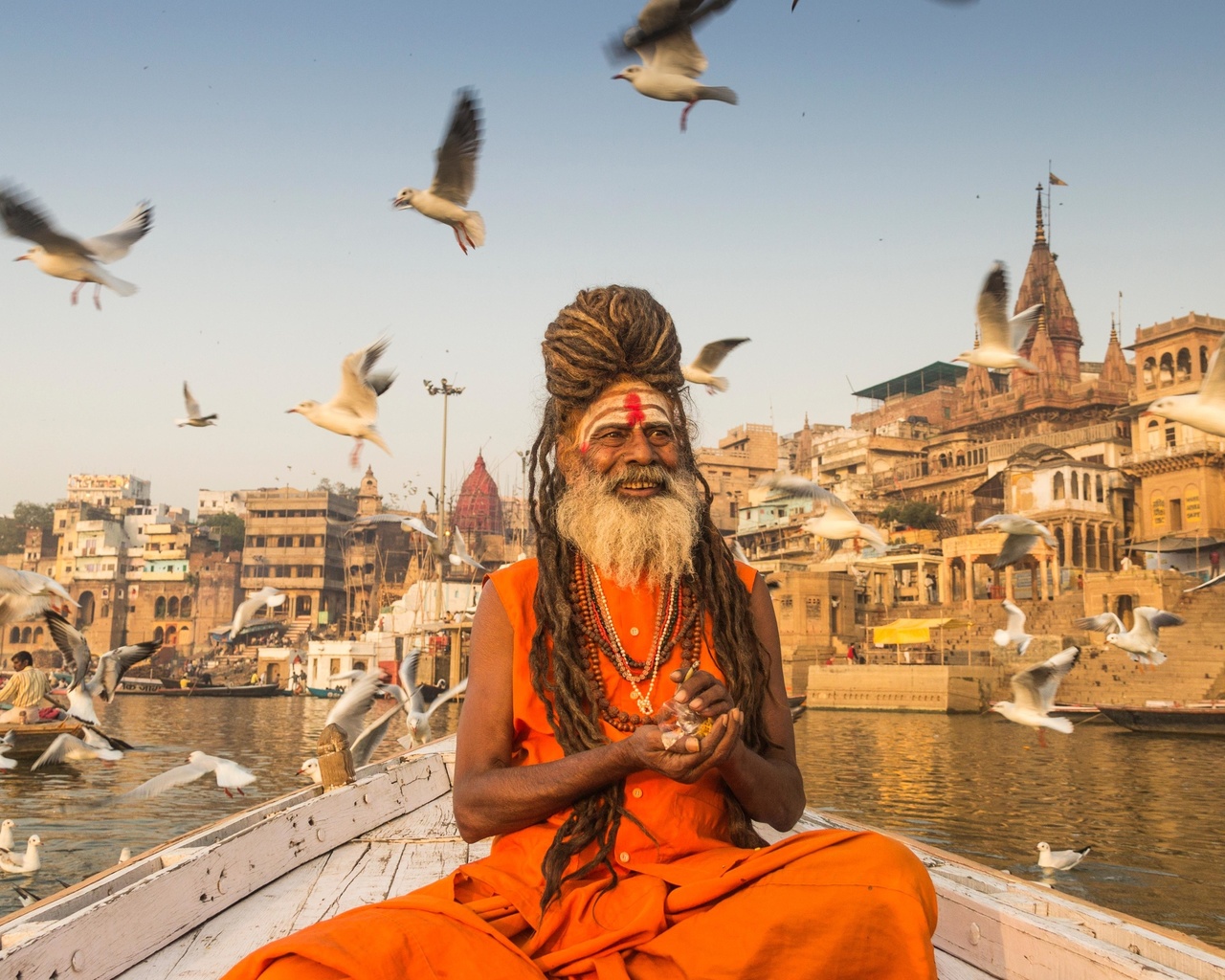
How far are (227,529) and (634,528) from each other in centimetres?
8697

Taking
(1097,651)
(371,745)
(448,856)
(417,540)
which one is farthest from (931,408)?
(448,856)

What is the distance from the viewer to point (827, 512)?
1241cm

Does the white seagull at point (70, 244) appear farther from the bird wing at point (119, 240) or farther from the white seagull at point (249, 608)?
the white seagull at point (249, 608)

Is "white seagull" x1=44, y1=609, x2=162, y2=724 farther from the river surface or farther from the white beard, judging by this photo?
the white beard

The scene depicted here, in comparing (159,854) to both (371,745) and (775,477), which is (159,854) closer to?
(371,745)

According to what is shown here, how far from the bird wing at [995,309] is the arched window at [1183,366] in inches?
1396

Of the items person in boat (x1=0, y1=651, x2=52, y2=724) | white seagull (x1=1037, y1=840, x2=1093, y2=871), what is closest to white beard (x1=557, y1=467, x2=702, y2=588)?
white seagull (x1=1037, y1=840, x2=1093, y2=871)

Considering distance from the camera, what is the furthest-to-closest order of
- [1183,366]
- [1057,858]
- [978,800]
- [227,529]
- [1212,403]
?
[227,529], [1183,366], [978,800], [1057,858], [1212,403]

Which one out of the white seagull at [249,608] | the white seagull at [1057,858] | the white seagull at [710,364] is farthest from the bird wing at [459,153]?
the white seagull at [249,608]

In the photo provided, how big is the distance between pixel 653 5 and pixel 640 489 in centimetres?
428

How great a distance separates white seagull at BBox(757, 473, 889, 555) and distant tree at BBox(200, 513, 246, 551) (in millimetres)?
73193

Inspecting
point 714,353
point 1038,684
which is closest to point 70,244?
point 714,353

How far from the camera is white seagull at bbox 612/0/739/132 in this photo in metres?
5.94

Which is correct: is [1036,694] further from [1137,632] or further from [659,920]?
[659,920]
